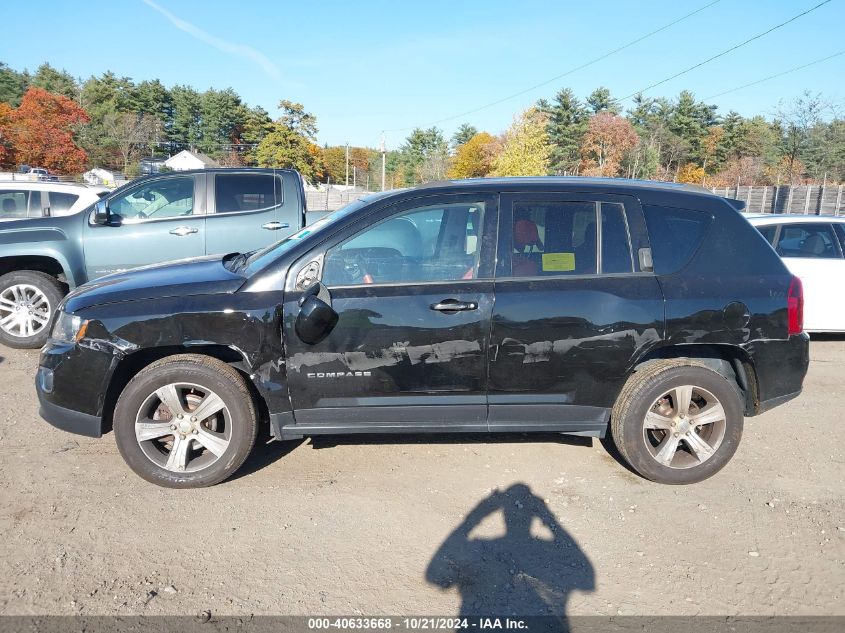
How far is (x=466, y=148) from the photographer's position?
85562 mm

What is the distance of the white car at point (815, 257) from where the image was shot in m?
7.49

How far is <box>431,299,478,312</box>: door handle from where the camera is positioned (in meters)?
3.81

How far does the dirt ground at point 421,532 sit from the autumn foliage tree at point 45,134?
6823 centimetres

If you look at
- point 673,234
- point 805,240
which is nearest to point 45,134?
point 805,240

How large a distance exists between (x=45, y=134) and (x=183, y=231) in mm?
66050

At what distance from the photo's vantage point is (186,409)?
386cm

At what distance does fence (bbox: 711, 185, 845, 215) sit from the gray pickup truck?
70.3ft

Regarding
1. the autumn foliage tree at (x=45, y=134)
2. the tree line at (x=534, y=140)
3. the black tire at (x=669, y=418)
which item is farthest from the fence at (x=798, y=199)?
the autumn foliage tree at (x=45, y=134)

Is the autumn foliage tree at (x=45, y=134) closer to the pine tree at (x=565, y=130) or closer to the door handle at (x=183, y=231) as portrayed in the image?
the pine tree at (x=565, y=130)

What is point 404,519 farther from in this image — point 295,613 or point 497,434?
point 497,434

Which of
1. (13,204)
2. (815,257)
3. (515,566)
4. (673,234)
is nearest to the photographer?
(515,566)

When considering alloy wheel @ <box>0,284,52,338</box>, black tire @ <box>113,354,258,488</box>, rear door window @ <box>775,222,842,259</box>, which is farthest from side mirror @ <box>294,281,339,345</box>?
rear door window @ <box>775,222,842,259</box>

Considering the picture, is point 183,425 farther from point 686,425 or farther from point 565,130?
point 565,130

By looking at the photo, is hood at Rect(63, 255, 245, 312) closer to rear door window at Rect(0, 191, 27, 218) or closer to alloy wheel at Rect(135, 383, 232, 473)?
alloy wheel at Rect(135, 383, 232, 473)
